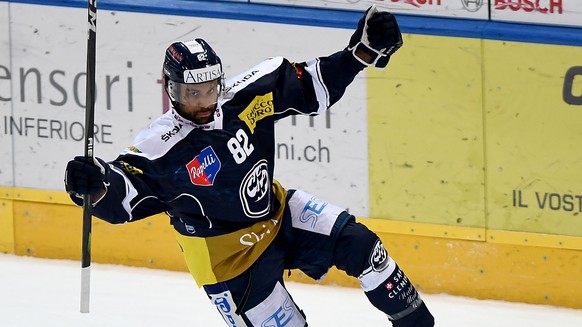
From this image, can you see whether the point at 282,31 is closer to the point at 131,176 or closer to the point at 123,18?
the point at 123,18

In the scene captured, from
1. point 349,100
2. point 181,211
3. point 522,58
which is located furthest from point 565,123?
point 181,211

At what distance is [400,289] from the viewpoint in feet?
19.8

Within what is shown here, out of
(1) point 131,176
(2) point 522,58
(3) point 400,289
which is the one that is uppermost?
(2) point 522,58

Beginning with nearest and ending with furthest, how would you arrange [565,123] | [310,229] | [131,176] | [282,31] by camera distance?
[131,176], [310,229], [565,123], [282,31]

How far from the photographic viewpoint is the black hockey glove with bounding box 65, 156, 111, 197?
5.40 metres

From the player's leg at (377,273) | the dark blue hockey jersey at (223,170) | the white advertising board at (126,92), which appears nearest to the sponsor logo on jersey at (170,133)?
the dark blue hockey jersey at (223,170)

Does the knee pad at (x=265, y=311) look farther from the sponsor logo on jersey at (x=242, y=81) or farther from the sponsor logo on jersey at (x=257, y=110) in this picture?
the sponsor logo on jersey at (x=242, y=81)

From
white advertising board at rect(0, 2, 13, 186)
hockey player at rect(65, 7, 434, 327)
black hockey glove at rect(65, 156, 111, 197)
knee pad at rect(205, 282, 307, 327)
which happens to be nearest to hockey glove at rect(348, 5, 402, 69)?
hockey player at rect(65, 7, 434, 327)

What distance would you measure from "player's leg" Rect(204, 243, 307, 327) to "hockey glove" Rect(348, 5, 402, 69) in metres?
0.81

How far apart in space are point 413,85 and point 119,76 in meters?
1.48

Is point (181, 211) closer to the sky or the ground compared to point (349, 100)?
closer to the ground

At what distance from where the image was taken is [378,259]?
6004 mm

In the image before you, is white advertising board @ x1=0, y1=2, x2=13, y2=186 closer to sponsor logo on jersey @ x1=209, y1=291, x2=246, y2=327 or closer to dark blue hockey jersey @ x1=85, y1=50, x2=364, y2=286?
dark blue hockey jersey @ x1=85, y1=50, x2=364, y2=286

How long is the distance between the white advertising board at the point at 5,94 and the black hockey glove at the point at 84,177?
283 centimetres
